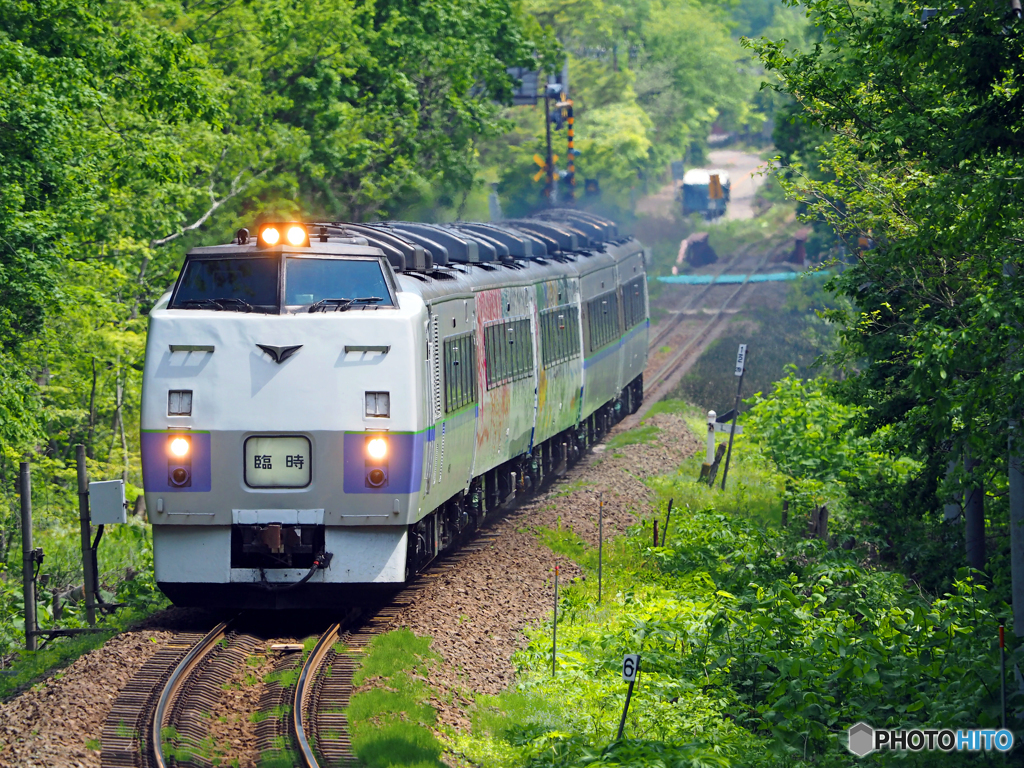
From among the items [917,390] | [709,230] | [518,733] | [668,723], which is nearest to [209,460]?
[518,733]

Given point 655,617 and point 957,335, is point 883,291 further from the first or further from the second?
point 957,335

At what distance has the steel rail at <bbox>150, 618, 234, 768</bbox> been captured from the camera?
9.05 metres

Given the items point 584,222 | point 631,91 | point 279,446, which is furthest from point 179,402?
point 631,91

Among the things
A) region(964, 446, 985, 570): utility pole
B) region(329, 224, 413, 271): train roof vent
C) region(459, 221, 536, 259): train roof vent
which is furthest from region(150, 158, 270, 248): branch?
region(964, 446, 985, 570): utility pole

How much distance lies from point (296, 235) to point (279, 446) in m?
2.18

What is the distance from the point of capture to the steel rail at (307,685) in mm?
8938

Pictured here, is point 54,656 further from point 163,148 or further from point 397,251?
point 163,148

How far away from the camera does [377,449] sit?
12.1 meters

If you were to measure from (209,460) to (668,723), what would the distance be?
15.7ft

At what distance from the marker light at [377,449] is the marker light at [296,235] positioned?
2212mm

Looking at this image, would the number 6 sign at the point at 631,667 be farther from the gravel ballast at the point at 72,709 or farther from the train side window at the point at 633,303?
the train side window at the point at 633,303

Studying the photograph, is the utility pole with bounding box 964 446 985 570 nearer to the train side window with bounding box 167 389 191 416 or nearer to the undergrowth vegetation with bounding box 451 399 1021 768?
the undergrowth vegetation with bounding box 451 399 1021 768

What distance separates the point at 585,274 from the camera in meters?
23.4

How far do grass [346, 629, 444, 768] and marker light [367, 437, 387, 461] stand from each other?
1.62 m
